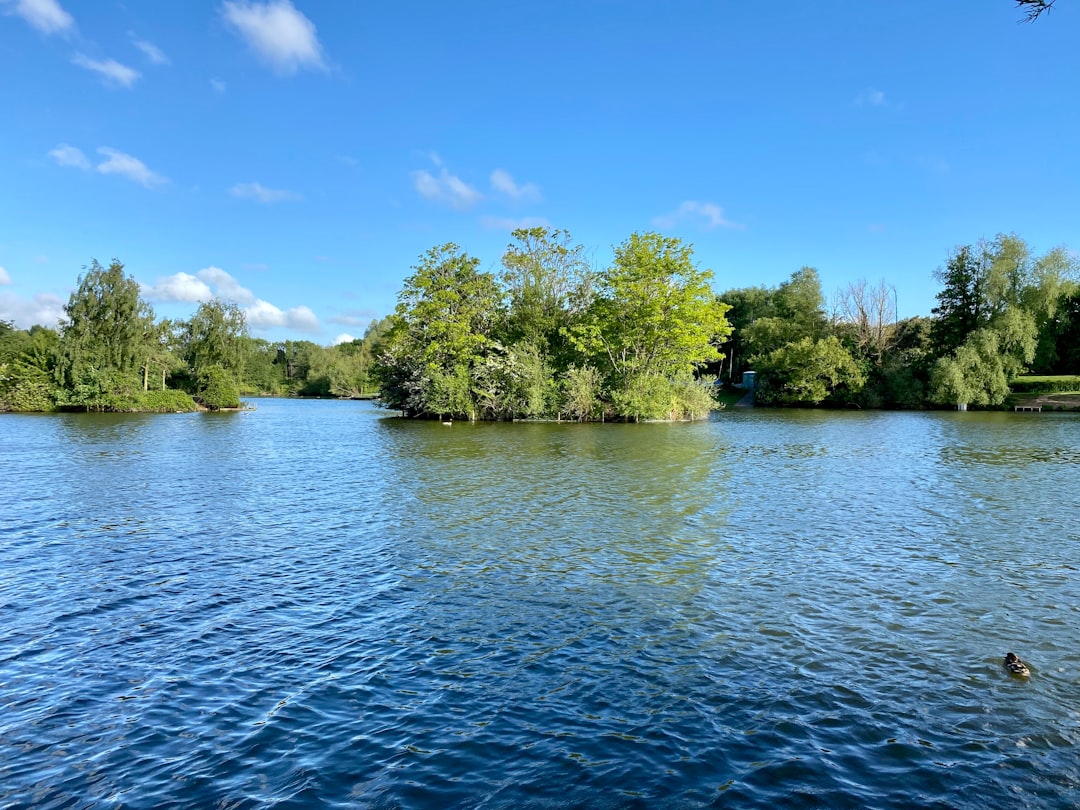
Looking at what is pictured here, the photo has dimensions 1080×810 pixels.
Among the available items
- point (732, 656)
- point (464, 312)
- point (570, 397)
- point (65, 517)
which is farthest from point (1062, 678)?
point (464, 312)

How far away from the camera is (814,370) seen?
7781 cm

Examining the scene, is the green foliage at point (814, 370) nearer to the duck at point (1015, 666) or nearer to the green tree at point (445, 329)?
the green tree at point (445, 329)

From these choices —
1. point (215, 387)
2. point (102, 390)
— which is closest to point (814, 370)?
point (215, 387)

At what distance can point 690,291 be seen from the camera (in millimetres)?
54375

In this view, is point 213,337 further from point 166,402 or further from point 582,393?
point 582,393

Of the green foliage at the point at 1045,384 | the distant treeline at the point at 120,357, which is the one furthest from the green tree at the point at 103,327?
the green foliage at the point at 1045,384

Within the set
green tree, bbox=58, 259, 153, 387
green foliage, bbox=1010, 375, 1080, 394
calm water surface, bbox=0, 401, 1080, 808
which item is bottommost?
calm water surface, bbox=0, 401, 1080, 808

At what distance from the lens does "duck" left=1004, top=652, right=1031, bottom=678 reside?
792 cm

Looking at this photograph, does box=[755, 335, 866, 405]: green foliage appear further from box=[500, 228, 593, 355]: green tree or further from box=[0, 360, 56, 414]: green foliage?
box=[0, 360, 56, 414]: green foliage

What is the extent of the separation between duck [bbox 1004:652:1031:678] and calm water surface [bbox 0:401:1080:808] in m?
0.16

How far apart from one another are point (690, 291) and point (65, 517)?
1853 inches

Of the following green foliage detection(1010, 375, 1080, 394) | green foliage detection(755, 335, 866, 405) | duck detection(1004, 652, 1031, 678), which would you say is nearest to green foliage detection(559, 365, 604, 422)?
green foliage detection(755, 335, 866, 405)

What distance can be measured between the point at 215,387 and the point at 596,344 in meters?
48.2

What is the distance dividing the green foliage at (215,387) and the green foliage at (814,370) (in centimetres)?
6716
